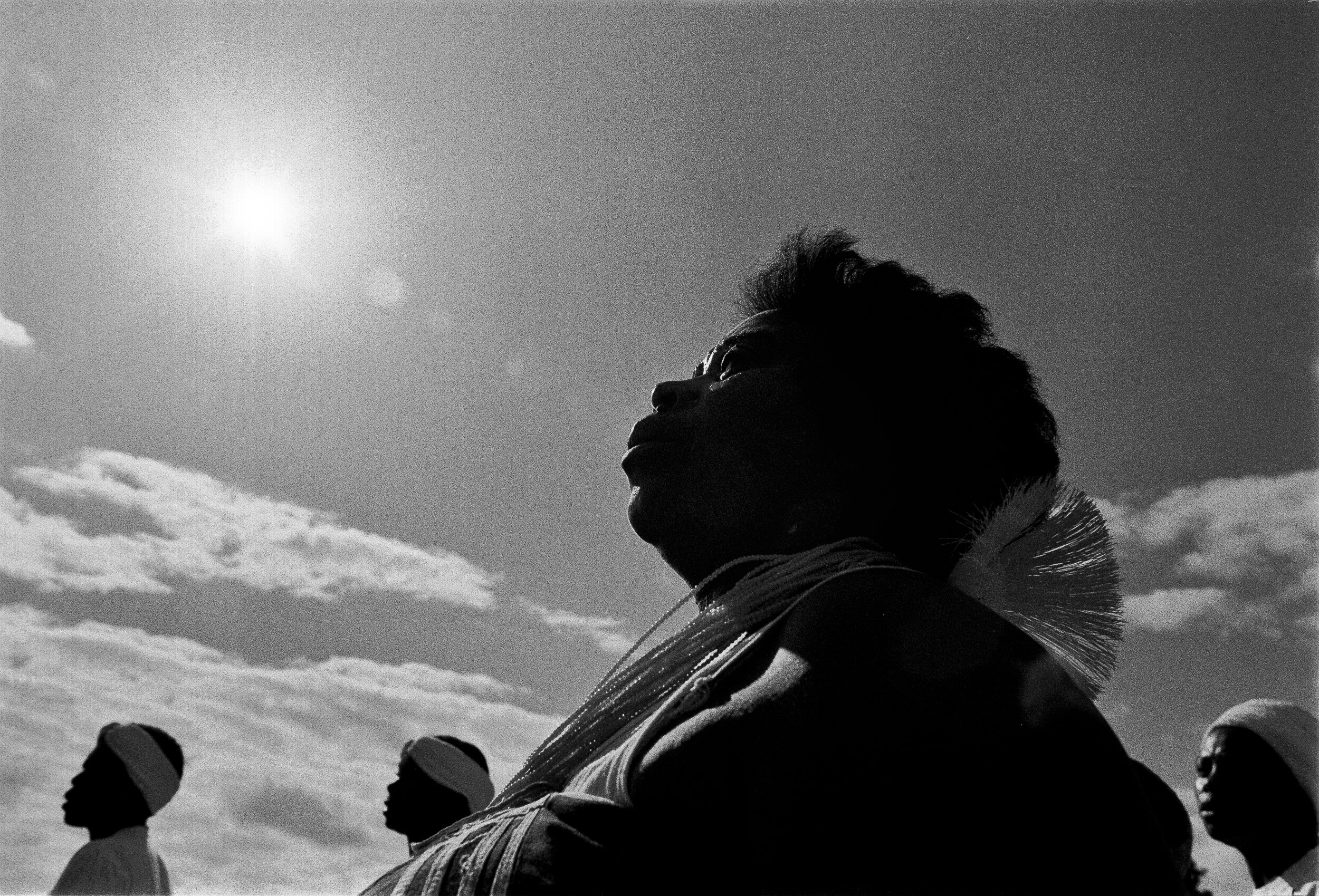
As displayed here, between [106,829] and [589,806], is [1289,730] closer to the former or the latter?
[589,806]

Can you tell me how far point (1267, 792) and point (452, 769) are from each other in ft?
13.6

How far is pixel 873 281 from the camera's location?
8.98ft

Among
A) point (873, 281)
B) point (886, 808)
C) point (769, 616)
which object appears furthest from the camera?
point (873, 281)

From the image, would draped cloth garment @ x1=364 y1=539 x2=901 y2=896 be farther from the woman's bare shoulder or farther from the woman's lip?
the woman's lip

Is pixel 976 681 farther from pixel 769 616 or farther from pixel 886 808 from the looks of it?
pixel 769 616

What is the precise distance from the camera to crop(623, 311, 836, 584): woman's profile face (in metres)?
2.35

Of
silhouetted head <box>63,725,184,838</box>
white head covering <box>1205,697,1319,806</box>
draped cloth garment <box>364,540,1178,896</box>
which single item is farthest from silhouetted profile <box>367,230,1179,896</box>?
silhouetted head <box>63,725,184,838</box>

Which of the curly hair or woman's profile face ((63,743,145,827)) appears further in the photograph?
woman's profile face ((63,743,145,827))

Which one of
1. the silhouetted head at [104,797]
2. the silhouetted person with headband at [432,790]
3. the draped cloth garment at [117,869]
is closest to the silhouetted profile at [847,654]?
the silhouetted person with headband at [432,790]

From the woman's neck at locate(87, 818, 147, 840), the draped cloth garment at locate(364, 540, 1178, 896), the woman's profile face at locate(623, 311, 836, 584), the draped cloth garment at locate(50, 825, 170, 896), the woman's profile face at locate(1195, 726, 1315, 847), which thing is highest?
the woman's neck at locate(87, 818, 147, 840)

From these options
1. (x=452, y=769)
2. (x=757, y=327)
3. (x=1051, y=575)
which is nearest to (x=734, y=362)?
(x=757, y=327)

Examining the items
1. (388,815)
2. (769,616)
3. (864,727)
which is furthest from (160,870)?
(864,727)

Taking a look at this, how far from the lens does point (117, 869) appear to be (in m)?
6.36

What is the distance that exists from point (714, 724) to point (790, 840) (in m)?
0.23
